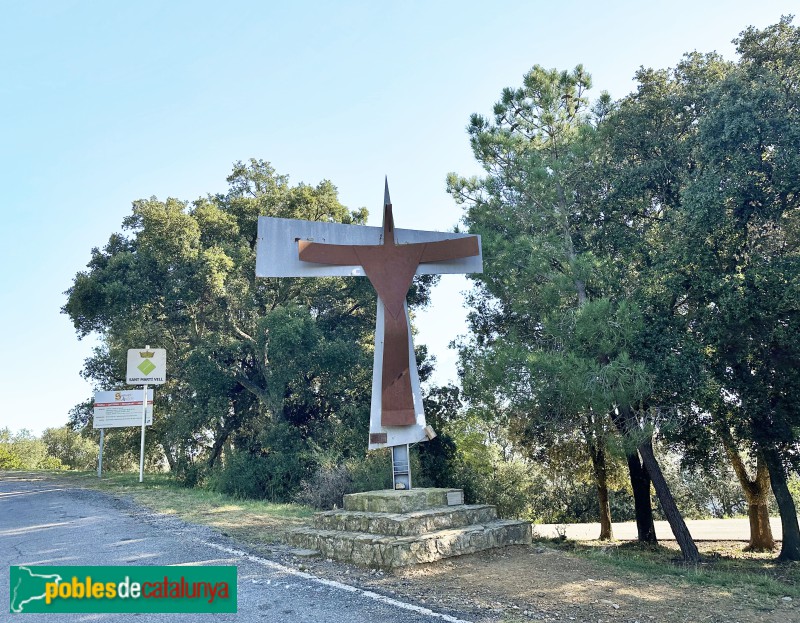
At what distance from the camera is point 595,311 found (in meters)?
9.95

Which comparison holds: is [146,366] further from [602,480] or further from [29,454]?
[29,454]

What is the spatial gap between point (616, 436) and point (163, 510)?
8.89 meters

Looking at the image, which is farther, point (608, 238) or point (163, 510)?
point (608, 238)

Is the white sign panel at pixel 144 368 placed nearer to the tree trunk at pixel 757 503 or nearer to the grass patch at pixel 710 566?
the grass patch at pixel 710 566

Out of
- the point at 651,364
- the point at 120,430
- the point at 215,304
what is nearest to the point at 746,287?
the point at 651,364

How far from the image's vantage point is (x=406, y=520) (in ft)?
24.8

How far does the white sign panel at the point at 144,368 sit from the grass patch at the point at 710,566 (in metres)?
13.2

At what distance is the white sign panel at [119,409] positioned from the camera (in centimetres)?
1977

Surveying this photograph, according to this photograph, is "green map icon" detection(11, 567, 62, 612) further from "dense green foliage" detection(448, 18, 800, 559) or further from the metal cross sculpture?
"dense green foliage" detection(448, 18, 800, 559)

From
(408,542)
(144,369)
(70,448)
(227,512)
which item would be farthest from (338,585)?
(70,448)

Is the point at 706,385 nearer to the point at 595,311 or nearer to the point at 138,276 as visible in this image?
the point at 595,311

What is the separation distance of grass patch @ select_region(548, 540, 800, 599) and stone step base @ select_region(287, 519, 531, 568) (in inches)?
50.5

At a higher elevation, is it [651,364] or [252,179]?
[252,179]

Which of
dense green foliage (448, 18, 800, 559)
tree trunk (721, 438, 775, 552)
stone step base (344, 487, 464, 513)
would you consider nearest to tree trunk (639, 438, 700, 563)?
dense green foliage (448, 18, 800, 559)
